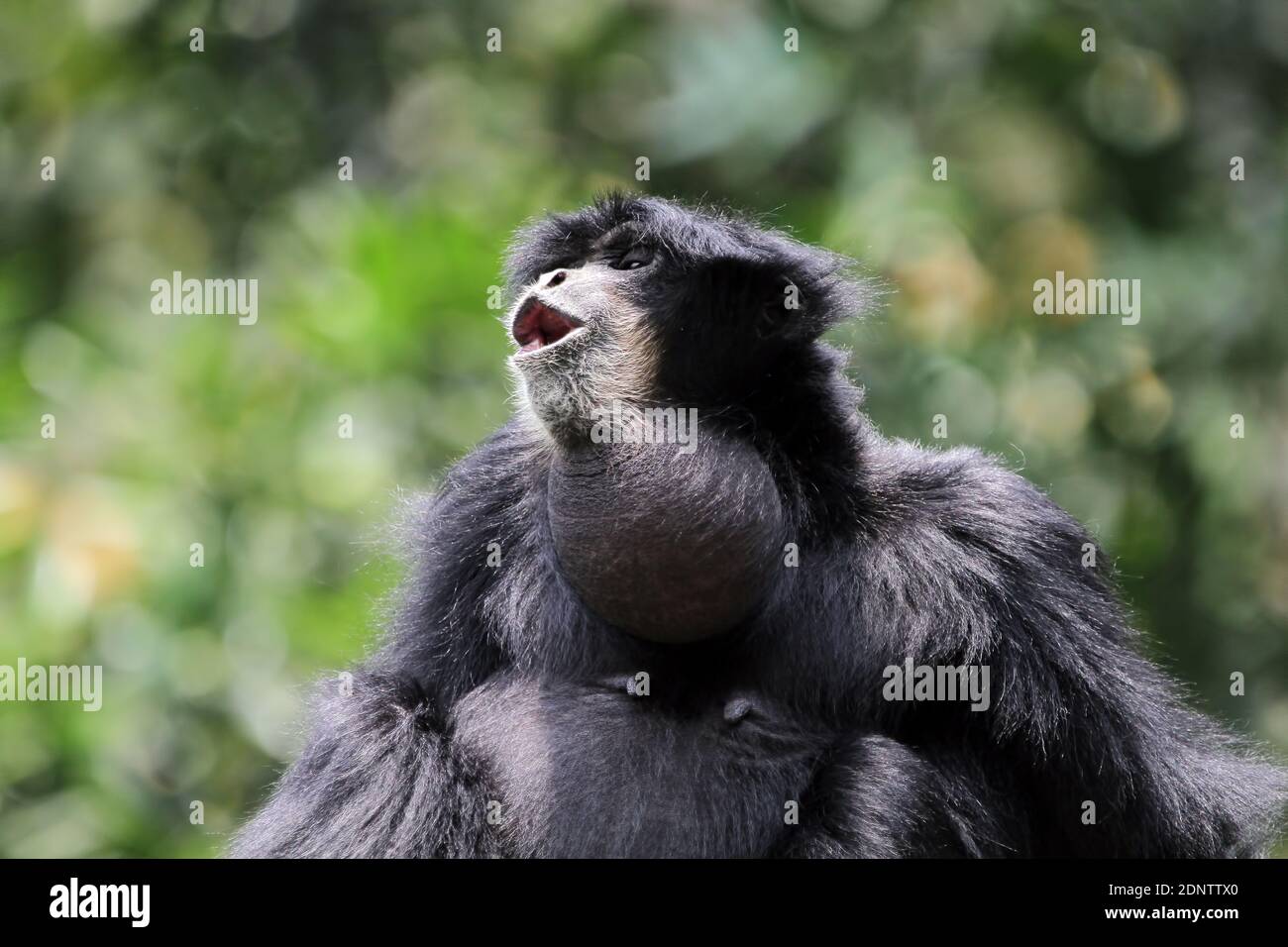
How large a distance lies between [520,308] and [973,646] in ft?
6.23

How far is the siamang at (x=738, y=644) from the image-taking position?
4500 millimetres

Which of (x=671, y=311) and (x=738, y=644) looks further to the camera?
(x=671, y=311)

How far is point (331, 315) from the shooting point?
8.59 m

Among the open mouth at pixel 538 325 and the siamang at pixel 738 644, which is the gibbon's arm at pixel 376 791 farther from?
the open mouth at pixel 538 325

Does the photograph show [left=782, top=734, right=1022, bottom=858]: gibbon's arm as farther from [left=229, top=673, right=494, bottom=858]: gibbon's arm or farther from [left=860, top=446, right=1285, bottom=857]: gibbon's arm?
[left=229, top=673, right=494, bottom=858]: gibbon's arm

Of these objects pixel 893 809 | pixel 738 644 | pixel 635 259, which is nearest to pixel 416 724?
pixel 738 644

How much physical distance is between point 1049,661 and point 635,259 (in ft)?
6.39

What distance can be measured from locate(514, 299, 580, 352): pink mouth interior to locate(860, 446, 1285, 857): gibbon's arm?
1.26 metres

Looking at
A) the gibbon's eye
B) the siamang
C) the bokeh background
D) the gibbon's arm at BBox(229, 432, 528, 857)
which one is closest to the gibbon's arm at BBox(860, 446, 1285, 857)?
the siamang

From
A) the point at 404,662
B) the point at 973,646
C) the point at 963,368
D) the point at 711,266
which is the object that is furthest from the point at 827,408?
the point at 963,368

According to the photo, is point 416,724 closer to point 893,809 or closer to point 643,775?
point 643,775

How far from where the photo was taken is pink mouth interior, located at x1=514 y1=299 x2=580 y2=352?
5035 millimetres

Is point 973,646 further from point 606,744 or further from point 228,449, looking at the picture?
point 228,449

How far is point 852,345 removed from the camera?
Answer: 7.54 m
